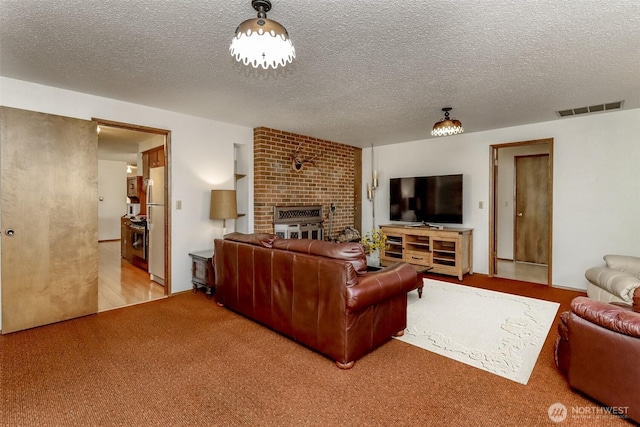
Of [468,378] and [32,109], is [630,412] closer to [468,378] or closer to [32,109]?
[468,378]

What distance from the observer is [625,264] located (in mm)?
3318

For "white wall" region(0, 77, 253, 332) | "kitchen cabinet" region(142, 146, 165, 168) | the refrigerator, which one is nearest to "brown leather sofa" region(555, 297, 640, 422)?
"white wall" region(0, 77, 253, 332)

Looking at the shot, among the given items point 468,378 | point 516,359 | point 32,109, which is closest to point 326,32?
point 468,378

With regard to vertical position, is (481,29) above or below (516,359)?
above

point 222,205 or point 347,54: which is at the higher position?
point 347,54

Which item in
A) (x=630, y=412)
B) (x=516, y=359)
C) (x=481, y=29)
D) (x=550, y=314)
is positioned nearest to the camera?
(x=630, y=412)

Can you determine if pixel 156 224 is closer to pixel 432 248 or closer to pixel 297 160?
pixel 297 160

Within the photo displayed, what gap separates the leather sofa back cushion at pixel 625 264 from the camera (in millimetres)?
3221

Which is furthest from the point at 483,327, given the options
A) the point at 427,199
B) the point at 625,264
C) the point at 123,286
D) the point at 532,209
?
the point at 123,286

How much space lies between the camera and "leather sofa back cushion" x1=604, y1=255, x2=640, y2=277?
3221 millimetres

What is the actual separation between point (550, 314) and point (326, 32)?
135 inches

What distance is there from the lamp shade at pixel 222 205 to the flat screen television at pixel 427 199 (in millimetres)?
3080

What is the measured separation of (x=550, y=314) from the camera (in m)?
3.22

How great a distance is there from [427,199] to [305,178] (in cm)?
212
